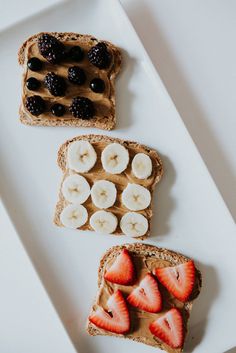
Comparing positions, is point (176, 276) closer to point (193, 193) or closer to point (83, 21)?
point (193, 193)

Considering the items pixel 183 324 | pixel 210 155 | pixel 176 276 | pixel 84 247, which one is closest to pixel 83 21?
pixel 210 155

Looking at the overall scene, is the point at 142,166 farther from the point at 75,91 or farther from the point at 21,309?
the point at 21,309

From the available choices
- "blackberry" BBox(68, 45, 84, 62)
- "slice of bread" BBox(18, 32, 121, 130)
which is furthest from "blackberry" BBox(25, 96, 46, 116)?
"blackberry" BBox(68, 45, 84, 62)

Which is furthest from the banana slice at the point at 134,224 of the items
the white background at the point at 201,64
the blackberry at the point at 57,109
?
the blackberry at the point at 57,109

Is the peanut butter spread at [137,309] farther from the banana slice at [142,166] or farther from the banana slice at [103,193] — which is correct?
the banana slice at [142,166]

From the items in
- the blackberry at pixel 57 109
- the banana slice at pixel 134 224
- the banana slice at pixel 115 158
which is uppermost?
the blackberry at pixel 57 109

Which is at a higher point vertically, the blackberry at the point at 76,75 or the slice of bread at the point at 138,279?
the blackberry at the point at 76,75
